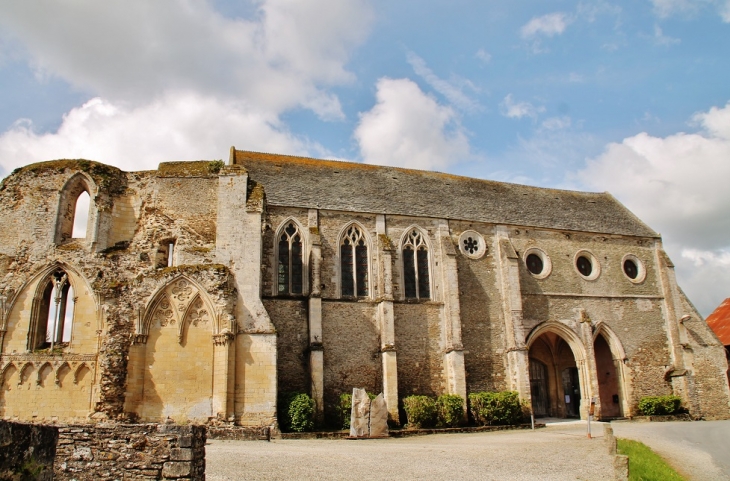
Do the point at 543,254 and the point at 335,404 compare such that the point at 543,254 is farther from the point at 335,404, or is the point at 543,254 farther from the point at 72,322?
the point at 72,322

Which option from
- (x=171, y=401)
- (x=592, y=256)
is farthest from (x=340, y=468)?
(x=592, y=256)

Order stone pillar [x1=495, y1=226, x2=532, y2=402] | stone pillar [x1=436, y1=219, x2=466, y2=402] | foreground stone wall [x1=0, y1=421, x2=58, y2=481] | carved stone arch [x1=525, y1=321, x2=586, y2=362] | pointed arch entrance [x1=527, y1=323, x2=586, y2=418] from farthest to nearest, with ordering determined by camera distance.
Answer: pointed arch entrance [x1=527, y1=323, x2=586, y2=418] → carved stone arch [x1=525, y1=321, x2=586, y2=362] → stone pillar [x1=495, y1=226, x2=532, y2=402] → stone pillar [x1=436, y1=219, x2=466, y2=402] → foreground stone wall [x1=0, y1=421, x2=58, y2=481]

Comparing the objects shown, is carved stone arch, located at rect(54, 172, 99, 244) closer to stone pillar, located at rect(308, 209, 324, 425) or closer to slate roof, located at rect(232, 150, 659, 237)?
slate roof, located at rect(232, 150, 659, 237)

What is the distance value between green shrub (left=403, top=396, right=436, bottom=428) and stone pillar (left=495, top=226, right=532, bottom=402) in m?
4.31

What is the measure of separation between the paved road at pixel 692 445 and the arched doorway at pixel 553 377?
374 centimetres

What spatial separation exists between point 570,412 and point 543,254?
7.56 meters

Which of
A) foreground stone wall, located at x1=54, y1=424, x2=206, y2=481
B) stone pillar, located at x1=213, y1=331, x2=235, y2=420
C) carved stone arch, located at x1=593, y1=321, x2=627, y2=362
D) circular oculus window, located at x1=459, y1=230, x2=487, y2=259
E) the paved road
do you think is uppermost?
circular oculus window, located at x1=459, y1=230, x2=487, y2=259

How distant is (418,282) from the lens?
2348cm

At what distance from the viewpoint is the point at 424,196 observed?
25.8 meters

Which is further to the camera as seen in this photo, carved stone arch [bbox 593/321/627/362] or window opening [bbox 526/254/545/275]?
window opening [bbox 526/254/545/275]

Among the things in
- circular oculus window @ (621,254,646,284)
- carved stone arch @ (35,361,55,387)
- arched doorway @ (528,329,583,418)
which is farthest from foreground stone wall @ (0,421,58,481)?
circular oculus window @ (621,254,646,284)

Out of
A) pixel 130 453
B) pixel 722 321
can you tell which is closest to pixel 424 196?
pixel 130 453

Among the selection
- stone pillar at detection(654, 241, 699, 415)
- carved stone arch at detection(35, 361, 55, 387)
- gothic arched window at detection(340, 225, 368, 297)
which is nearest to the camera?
carved stone arch at detection(35, 361, 55, 387)

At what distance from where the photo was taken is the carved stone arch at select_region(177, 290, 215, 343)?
54.6 ft
